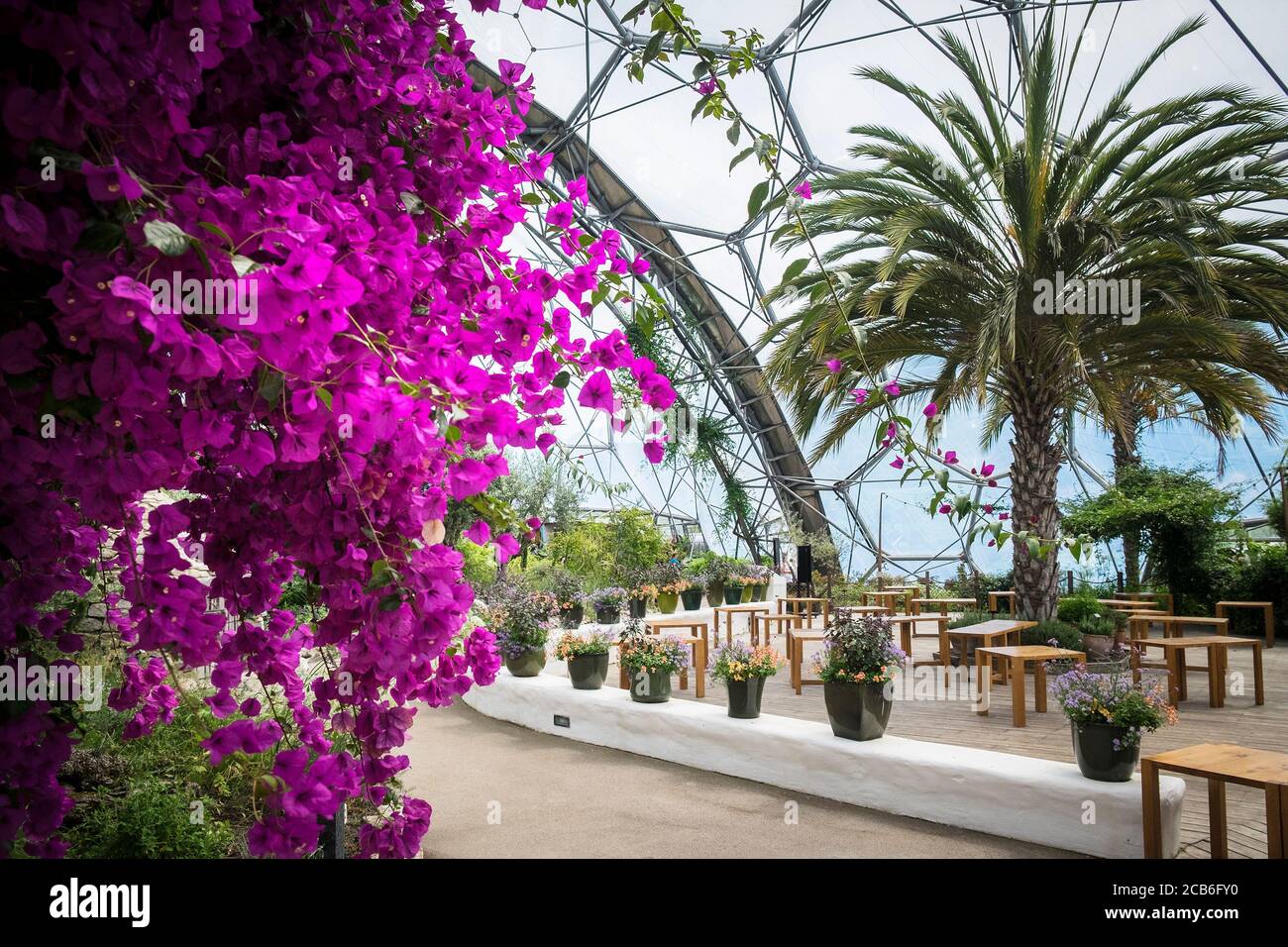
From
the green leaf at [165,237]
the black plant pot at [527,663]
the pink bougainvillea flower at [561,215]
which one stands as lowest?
the black plant pot at [527,663]

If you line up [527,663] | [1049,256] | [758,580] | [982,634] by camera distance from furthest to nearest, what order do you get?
[758,580] < [527,663] < [1049,256] < [982,634]

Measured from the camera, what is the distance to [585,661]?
8031mm

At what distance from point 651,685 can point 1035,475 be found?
571 centimetres

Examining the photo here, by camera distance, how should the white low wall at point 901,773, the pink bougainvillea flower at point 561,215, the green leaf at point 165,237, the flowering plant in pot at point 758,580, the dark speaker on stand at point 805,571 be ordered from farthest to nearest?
the flowering plant in pot at point 758,580 < the dark speaker on stand at point 805,571 < the white low wall at point 901,773 < the pink bougainvillea flower at point 561,215 < the green leaf at point 165,237

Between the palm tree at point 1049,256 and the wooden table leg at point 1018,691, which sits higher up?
the palm tree at point 1049,256

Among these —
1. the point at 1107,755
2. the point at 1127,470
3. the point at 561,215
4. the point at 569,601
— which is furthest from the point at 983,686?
the point at 1127,470

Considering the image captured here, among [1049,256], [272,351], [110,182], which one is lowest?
[272,351]

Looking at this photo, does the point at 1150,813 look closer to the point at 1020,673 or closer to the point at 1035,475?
the point at 1020,673

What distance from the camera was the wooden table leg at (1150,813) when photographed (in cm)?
407

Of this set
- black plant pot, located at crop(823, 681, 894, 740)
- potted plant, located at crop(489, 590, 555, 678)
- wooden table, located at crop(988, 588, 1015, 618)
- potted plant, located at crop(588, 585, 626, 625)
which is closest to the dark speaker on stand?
wooden table, located at crop(988, 588, 1015, 618)

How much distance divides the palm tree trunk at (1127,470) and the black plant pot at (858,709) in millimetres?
9441

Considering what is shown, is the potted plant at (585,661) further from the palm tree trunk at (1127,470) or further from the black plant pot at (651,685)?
the palm tree trunk at (1127,470)

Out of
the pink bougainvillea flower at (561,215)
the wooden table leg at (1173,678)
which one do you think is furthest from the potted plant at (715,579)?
the pink bougainvillea flower at (561,215)
